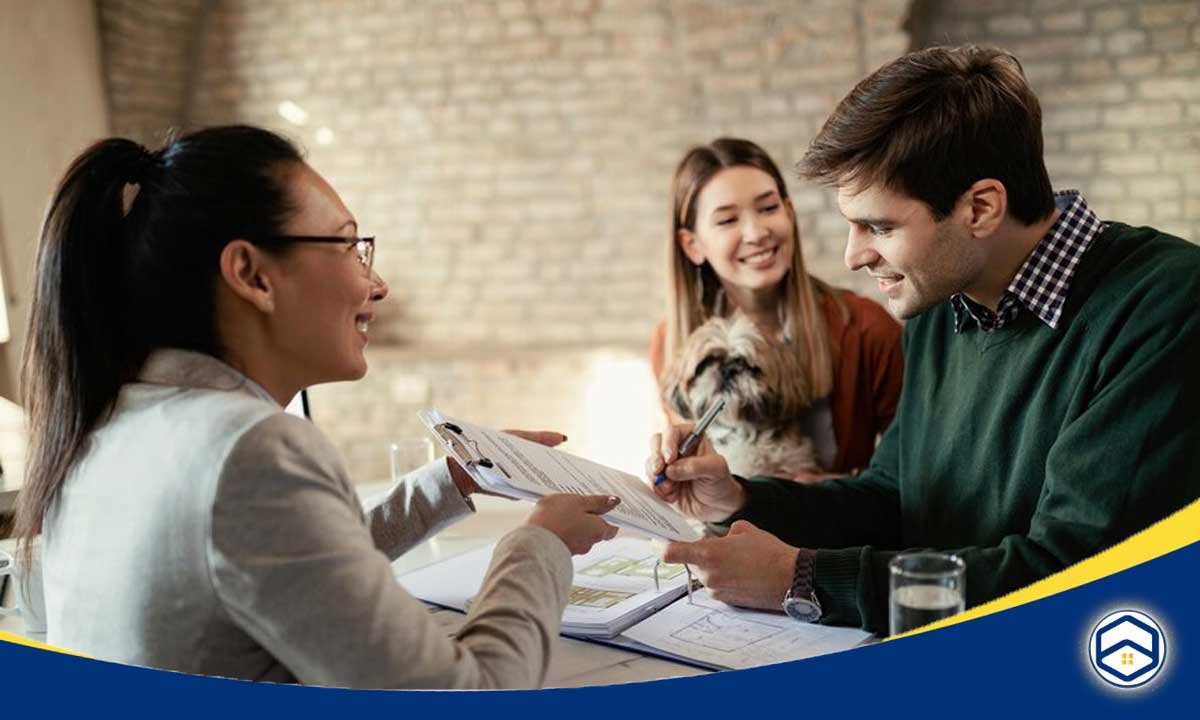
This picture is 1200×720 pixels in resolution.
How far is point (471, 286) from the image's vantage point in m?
4.84

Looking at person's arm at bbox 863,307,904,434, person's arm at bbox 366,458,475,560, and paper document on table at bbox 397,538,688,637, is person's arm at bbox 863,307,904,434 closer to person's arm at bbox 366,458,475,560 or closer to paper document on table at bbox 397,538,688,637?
paper document on table at bbox 397,538,688,637

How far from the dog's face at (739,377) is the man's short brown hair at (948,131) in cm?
89

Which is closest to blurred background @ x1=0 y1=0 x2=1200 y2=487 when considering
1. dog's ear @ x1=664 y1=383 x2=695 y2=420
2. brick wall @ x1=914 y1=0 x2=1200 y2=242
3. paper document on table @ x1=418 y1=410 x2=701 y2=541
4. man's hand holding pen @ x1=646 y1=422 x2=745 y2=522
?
brick wall @ x1=914 y1=0 x2=1200 y2=242

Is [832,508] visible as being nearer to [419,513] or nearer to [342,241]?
[419,513]

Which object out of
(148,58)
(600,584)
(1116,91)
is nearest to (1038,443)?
(600,584)

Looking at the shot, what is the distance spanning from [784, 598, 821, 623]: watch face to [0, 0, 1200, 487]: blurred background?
3081 mm

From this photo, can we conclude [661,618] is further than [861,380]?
No

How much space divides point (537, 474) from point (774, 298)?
4.38 ft

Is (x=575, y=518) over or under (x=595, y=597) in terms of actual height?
over

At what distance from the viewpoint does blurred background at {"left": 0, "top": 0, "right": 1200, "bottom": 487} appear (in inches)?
158

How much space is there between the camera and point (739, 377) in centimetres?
221

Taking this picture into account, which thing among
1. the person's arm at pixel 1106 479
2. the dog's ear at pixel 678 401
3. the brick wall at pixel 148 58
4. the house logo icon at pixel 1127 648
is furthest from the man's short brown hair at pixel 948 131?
the brick wall at pixel 148 58

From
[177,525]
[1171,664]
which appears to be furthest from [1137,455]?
[177,525]

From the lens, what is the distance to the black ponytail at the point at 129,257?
0.95 m
